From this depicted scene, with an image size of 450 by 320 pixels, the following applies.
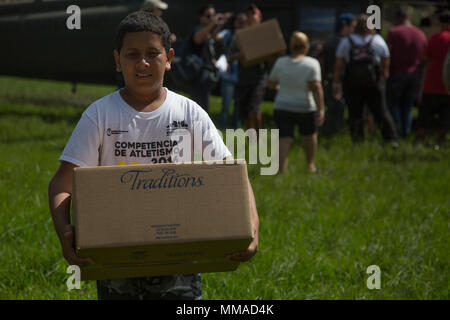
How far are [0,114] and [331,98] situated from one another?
6.20 meters

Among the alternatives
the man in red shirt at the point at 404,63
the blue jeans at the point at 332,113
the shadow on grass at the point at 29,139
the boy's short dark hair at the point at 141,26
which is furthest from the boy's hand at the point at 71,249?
the man in red shirt at the point at 404,63

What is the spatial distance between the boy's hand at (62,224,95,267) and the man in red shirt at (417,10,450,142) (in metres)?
7.59

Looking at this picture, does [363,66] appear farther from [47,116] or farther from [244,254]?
[244,254]

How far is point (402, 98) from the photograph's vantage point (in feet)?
30.9

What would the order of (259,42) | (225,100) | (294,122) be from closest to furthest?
(294,122)
(259,42)
(225,100)

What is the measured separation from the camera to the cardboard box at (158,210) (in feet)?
5.93

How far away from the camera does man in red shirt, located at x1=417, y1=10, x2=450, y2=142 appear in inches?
328

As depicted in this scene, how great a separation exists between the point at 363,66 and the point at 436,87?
138 cm

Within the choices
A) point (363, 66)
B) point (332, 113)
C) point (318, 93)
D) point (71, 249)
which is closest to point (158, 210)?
point (71, 249)

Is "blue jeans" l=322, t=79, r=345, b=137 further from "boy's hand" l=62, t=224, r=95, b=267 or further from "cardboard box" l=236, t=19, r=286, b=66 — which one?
"boy's hand" l=62, t=224, r=95, b=267

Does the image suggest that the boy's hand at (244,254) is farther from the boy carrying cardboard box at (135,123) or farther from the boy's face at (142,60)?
the boy's face at (142,60)

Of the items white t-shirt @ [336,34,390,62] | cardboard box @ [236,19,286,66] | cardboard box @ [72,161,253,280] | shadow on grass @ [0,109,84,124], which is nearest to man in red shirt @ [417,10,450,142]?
white t-shirt @ [336,34,390,62]
